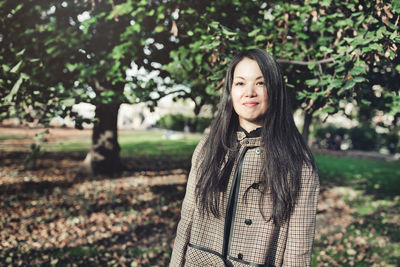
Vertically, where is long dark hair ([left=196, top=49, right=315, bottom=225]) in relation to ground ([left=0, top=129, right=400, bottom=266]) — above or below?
above

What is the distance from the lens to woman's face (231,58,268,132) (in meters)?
1.83

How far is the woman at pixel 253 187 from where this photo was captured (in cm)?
172

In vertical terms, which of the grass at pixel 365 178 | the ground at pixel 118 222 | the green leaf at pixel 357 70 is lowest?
the ground at pixel 118 222

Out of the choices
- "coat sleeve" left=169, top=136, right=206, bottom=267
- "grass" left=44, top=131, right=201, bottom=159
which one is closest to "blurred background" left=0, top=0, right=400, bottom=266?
"coat sleeve" left=169, top=136, right=206, bottom=267

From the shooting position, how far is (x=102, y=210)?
6.58 metres

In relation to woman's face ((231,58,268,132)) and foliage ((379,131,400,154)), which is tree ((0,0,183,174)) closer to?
woman's face ((231,58,268,132))

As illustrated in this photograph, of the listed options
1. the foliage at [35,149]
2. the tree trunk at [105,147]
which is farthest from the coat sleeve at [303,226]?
the tree trunk at [105,147]

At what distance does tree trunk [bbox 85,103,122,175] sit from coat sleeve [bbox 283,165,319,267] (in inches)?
307

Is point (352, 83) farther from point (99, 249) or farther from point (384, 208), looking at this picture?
point (384, 208)

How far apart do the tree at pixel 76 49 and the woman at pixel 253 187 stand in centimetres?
303

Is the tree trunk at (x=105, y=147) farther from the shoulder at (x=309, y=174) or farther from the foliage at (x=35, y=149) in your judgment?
the shoulder at (x=309, y=174)

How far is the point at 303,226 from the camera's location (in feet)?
5.54

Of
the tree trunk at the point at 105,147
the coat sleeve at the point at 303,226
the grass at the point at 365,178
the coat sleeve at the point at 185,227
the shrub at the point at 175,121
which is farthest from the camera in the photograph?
the shrub at the point at 175,121

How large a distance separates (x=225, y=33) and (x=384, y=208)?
7168 millimetres
